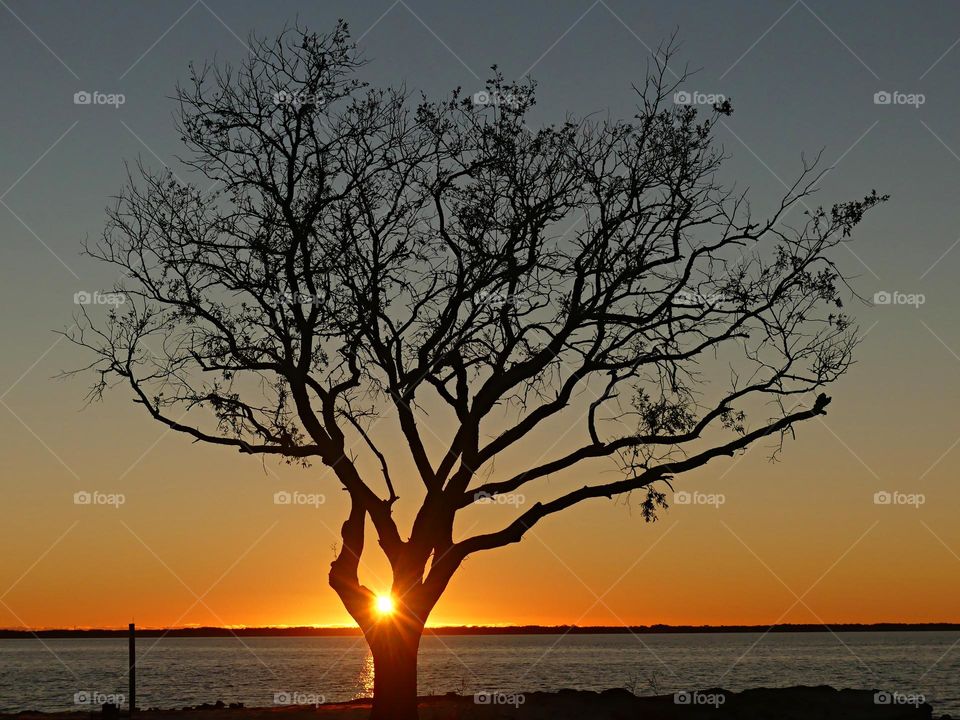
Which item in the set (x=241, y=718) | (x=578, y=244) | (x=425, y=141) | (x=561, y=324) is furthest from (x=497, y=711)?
(x=425, y=141)

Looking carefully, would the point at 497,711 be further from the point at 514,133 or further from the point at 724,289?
the point at 514,133

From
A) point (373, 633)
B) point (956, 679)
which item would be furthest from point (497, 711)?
point (956, 679)

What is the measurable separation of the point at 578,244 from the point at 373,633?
8895mm

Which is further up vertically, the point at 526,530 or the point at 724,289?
the point at 724,289

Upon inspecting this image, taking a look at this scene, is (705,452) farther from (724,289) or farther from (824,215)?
(824,215)

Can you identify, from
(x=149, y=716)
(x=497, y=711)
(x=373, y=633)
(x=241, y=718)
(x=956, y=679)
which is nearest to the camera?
(x=373, y=633)

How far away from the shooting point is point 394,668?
74.4 ft

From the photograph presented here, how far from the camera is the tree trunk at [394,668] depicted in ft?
73.6

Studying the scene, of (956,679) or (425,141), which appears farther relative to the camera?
(956,679)

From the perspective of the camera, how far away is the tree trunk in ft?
73.6

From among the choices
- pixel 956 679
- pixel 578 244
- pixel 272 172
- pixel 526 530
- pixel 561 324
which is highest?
pixel 272 172

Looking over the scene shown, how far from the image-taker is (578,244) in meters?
23.5

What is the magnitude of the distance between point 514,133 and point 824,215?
256 inches

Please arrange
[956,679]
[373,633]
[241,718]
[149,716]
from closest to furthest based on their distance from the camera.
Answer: [373,633]
[241,718]
[149,716]
[956,679]
